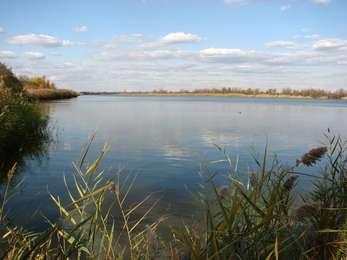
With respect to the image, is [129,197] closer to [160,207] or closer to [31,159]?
[160,207]

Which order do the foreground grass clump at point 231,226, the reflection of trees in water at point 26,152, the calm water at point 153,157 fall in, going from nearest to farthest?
the foreground grass clump at point 231,226 → the calm water at point 153,157 → the reflection of trees in water at point 26,152

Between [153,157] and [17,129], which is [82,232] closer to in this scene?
[153,157]

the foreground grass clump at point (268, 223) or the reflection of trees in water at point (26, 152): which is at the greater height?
the foreground grass clump at point (268, 223)

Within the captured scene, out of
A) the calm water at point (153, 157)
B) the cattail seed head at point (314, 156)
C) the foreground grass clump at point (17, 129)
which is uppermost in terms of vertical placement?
the cattail seed head at point (314, 156)

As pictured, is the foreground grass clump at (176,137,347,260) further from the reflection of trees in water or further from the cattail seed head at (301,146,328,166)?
the reflection of trees in water

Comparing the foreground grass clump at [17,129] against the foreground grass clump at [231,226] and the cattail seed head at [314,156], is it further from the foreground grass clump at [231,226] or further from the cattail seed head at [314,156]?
the cattail seed head at [314,156]

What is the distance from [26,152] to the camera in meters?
15.3

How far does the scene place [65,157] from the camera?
14.6 meters

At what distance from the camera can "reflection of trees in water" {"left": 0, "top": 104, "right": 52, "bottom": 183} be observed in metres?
12.5

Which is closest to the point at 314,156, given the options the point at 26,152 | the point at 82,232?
the point at 82,232

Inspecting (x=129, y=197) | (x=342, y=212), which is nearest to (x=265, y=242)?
(x=342, y=212)

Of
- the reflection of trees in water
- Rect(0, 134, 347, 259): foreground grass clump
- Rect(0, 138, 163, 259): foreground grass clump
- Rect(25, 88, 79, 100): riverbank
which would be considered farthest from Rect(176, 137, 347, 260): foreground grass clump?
Rect(25, 88, 79, 100): riverbank

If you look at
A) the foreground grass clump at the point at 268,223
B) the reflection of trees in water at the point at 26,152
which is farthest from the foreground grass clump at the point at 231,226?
the reflection of trees in water at the point at 26,152

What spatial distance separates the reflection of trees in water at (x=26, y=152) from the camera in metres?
12.5
